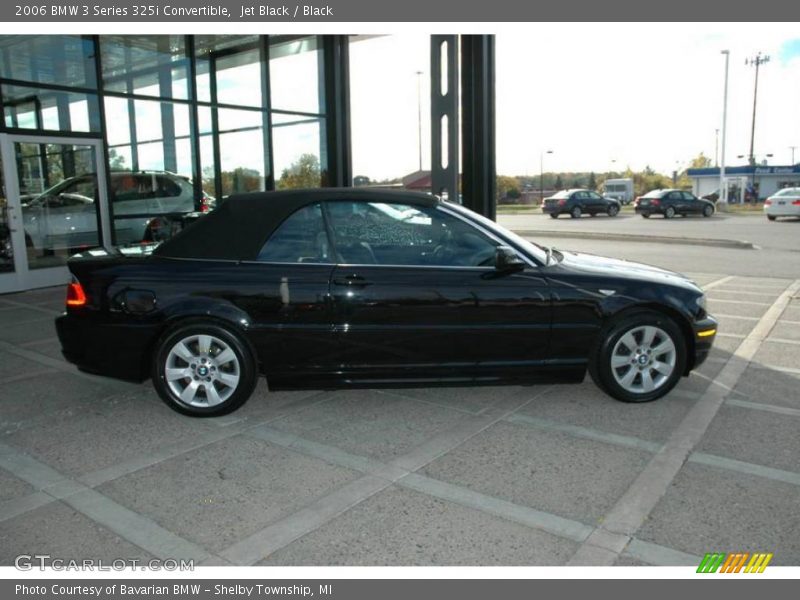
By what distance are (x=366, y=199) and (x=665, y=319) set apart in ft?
7.46

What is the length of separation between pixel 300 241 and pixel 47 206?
7438 millimetres

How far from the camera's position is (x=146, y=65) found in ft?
37.1

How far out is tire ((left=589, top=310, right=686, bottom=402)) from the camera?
184 inches

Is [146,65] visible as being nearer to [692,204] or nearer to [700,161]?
[692,204]

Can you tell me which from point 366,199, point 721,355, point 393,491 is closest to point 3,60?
point 366,199

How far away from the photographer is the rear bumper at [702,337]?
4.75m

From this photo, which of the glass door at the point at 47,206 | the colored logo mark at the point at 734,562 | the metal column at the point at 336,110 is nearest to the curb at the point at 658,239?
the metal column at the point at 336,110

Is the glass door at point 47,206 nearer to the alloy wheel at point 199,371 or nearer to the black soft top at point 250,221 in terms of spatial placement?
the black soft top at point 250,221

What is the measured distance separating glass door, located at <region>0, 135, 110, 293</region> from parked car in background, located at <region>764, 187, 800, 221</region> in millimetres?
27502

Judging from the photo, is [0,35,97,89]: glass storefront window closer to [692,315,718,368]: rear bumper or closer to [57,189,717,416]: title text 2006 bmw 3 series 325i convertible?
[57,189,717,416]: title text 2006 bmw 3 series 325i convertible

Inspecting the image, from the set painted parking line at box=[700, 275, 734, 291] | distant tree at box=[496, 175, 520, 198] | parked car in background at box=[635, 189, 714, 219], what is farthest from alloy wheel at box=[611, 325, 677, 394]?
distant tree at box=[496, 175, 520, 198]

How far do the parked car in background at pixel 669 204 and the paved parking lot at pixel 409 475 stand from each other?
29.4 metres

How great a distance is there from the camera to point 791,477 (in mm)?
3527

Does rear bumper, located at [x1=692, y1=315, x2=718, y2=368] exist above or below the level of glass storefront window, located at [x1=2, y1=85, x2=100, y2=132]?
below
